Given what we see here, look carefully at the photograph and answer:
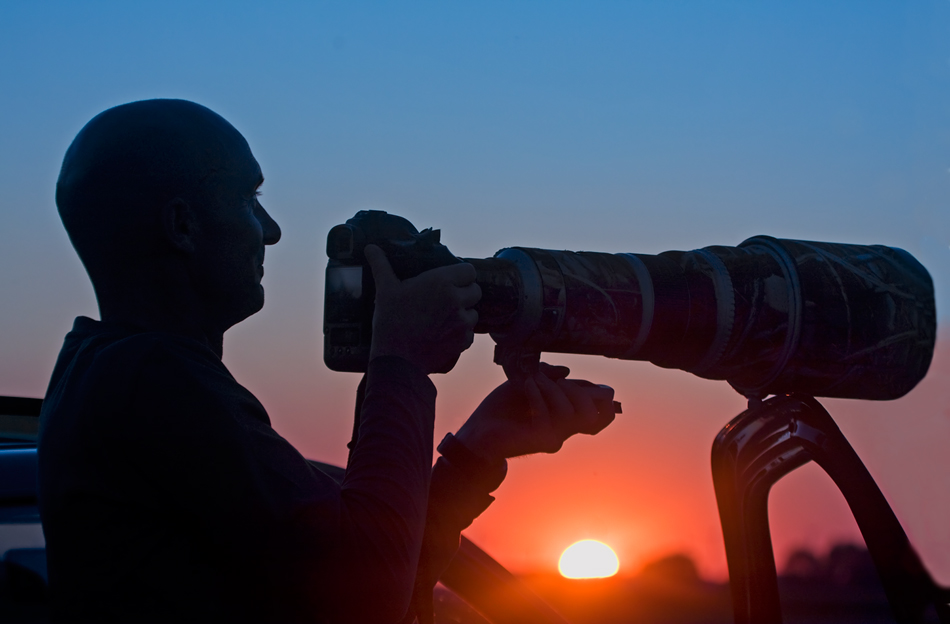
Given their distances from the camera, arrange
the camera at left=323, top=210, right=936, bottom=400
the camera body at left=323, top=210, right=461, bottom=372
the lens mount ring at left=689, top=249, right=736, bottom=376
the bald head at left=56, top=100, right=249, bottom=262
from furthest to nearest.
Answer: the lens mount ring at left=689, top=249, right=736, bottom=376 < the camera at left=323, top=210, right=936, bottom=400 < the camera body at left=323, top=210, right=461, bottom=372 < the bald head at left=56, top=100, right=249, bottom=262

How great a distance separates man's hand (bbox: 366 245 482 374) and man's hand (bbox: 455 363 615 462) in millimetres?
470

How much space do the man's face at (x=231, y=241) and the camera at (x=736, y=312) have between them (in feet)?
0.66

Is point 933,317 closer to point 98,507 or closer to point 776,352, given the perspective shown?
point 776,352

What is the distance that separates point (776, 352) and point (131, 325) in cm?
139

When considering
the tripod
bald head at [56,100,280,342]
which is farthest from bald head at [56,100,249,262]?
the tripod

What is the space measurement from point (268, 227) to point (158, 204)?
24 centimetres

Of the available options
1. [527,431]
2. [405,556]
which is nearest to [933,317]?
[527,431]

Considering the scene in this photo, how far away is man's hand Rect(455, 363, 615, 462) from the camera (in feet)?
6.91

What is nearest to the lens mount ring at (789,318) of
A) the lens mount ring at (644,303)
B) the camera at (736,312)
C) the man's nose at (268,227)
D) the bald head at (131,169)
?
the camera at (736,312)

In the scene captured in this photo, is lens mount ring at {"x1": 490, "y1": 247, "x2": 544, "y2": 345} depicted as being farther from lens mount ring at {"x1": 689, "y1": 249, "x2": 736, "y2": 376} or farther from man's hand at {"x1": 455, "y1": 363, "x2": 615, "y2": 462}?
lens mount ring at {"x1": 689, "y1": 249, "x2": 736, "y2": 376}

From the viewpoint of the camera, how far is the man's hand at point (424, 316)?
1627 mm

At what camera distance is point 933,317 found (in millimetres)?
1952

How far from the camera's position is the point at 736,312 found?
209 centimetres

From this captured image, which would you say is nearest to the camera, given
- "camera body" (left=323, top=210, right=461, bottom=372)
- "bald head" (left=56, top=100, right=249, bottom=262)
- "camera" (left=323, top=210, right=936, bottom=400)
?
"bald head" (left=56, top=100, right=249, bottom=262)
